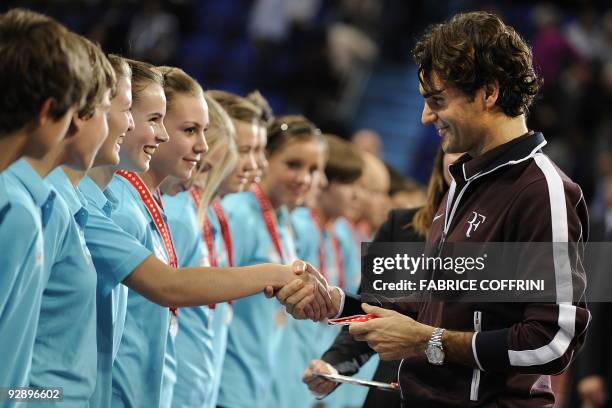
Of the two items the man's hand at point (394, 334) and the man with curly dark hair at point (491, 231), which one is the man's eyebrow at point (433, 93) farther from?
the man's hand at point (394, 334)

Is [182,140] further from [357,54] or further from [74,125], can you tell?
[357,54]

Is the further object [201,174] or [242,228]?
[242,228]

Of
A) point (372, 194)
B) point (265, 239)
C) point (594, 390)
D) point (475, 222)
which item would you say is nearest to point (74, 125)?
point (475, 222)

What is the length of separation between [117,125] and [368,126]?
35.7 ft

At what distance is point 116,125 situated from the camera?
3250 mm

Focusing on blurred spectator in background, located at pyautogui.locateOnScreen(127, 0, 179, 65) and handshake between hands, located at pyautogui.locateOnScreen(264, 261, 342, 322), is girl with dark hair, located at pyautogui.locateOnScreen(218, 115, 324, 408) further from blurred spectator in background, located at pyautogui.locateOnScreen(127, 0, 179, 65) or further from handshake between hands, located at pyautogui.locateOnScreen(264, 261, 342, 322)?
blurred spectator in background, located at pyautogui.locateOnScreen(127, 0, 179, 65)

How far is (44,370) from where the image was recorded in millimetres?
2871

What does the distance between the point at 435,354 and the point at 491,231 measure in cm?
41

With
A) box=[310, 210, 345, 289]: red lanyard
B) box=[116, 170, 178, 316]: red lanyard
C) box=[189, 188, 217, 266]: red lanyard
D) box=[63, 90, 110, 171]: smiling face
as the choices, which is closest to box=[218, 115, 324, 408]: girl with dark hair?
box=[189, 188, 217, 266]: red lanyard

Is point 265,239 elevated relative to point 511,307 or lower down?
elevated

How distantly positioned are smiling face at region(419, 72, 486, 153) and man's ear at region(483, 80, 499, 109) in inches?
1.1

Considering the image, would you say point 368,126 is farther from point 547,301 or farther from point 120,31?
point 547,301

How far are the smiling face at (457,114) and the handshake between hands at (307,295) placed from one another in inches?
28.0

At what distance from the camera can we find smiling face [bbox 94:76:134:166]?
3.23m
